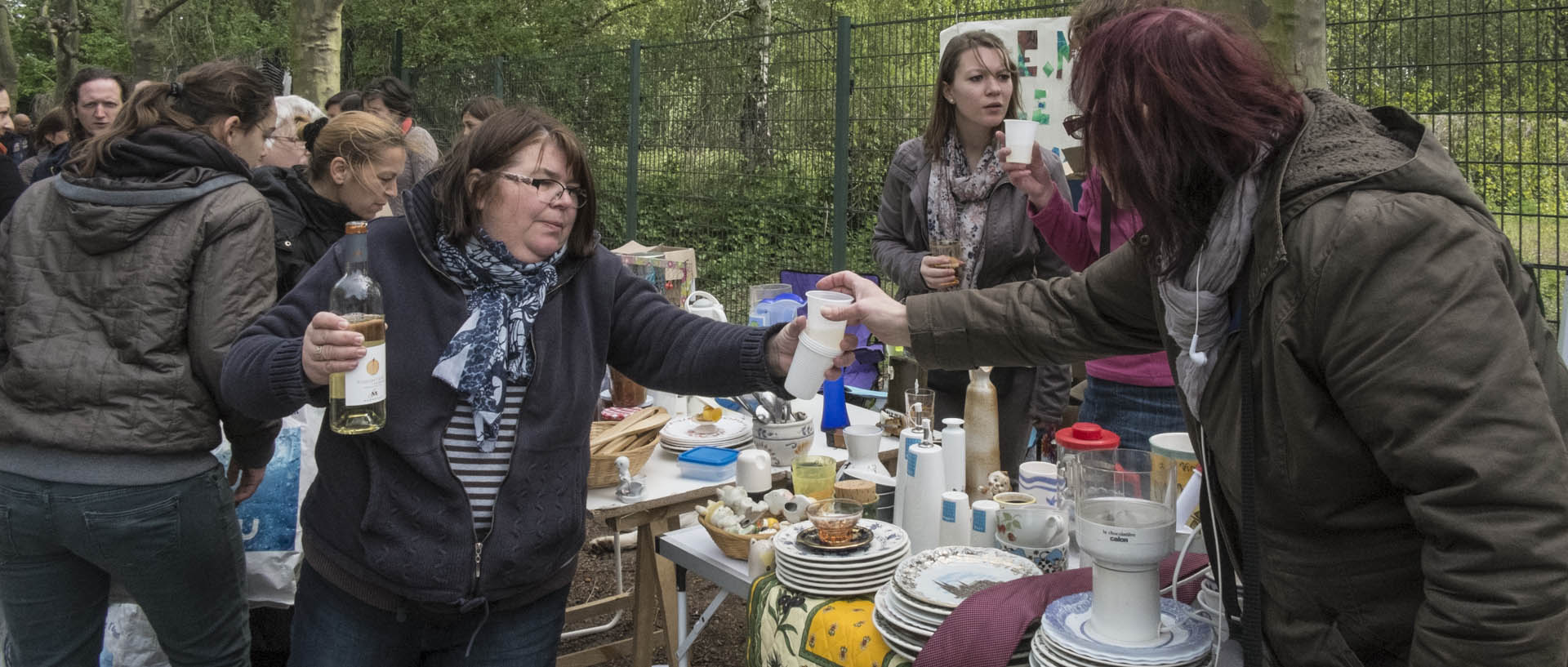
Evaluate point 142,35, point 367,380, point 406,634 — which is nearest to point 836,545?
point 406,634

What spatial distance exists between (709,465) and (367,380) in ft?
4.97

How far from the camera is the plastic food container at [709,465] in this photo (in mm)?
3363

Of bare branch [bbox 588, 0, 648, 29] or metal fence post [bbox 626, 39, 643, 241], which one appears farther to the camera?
bare branch [bbox 588, 0, 648, 29]

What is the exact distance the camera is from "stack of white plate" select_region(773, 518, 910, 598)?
7.59 feet

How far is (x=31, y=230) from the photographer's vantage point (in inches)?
106

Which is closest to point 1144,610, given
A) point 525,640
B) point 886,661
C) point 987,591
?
point 987,591

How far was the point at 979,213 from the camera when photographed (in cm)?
403

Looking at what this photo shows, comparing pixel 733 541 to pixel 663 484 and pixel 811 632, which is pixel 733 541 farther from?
pixel 663 484

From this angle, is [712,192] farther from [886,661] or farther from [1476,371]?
[1476,371]

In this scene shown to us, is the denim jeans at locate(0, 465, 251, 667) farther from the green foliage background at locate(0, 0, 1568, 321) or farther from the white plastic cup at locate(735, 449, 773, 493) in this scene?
the green foliage background at locate(0, 0, 1568, 321)

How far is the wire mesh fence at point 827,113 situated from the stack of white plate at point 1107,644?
3054 millimetres

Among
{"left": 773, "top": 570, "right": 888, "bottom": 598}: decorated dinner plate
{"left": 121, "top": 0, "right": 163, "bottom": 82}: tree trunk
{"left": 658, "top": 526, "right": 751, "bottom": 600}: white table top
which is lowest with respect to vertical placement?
{"left": 658, "top": 526, "right": 751, "bottom": 600}: white table top

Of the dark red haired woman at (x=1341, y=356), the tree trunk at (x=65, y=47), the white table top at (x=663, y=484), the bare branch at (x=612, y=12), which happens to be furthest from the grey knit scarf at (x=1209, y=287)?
the bare branch at (x=612, y=12)

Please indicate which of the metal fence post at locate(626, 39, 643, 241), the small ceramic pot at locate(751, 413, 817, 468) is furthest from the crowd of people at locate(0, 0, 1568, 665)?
the metal fence post at locate(626, 39, 643, 241)
